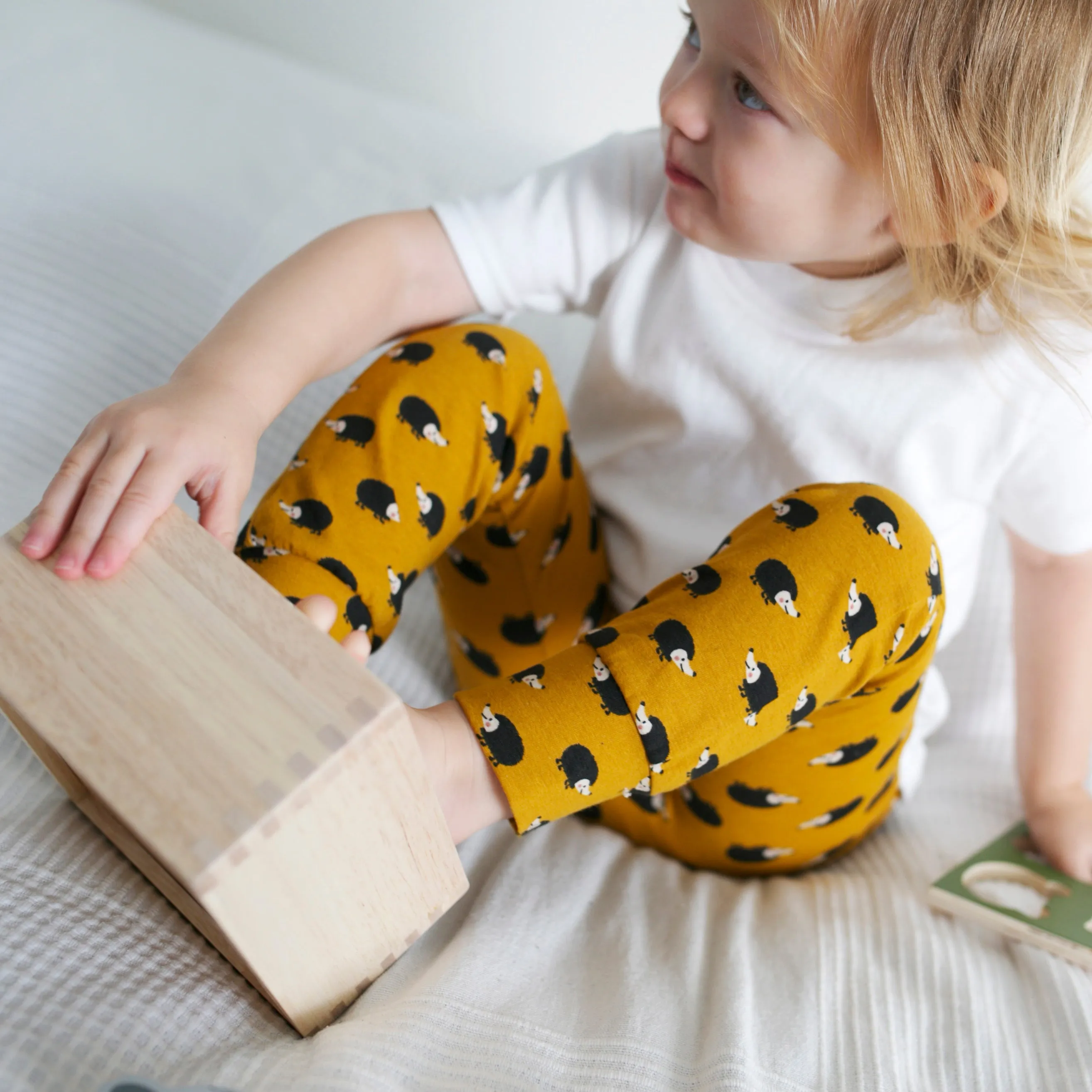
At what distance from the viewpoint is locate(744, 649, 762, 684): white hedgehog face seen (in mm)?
449

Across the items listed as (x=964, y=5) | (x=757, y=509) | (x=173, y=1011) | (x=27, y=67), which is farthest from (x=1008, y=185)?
(x=27, y=67)

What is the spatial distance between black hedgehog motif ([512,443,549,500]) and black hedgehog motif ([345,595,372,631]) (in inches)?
5.2

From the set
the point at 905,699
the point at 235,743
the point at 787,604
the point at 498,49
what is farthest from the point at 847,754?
the point at 498,49

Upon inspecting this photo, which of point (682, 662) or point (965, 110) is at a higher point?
point (965, 110)

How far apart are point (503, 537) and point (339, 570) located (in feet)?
0.48

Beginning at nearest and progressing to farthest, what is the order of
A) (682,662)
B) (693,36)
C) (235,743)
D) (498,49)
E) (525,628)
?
(235,743) → (682,662) → (693,36) → (525,628) → (498,49)

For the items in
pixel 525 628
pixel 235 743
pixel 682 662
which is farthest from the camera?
pixel 525 628

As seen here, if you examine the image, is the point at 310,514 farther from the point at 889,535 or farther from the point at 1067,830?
the point at 1067,830

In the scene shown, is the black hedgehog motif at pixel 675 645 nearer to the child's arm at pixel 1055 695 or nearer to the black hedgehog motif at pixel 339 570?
the black hedgehog motif at pixel 339 570

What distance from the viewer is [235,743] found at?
13.3 inches

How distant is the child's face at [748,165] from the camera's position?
0.50 metres

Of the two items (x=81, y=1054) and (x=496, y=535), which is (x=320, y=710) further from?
(x=496, y=535)

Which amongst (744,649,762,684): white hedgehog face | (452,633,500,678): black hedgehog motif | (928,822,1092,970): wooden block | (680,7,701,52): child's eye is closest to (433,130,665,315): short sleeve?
(680,7,701,52): child's eye

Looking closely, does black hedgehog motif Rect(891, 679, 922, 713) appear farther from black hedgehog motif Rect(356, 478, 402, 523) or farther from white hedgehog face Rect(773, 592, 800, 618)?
black hedgehog motif Rect(356, 478, 402, 523)
